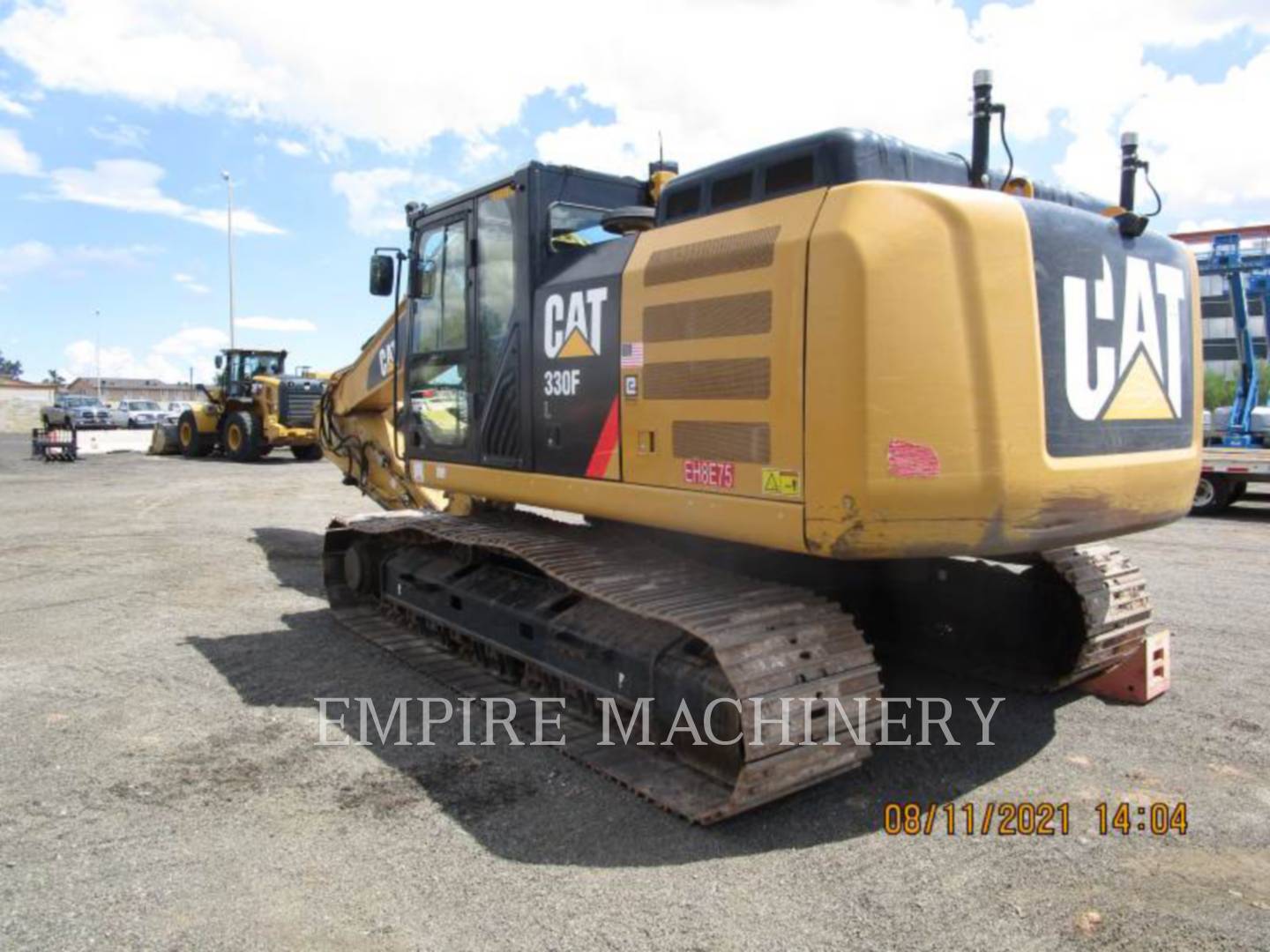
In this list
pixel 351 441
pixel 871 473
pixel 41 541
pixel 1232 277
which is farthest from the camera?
pixel 1232 277

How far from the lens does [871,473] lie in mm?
3439

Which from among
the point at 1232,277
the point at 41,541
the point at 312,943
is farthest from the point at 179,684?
the point at 1232,277

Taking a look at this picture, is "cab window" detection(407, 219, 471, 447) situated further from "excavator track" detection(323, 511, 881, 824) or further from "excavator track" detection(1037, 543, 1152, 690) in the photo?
"excavator track" detection(1037, 543, 1152, 690)

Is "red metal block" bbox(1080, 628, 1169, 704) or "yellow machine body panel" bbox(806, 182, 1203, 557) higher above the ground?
"yellow machine body panel" bbox(806, 182, 1203, 557)

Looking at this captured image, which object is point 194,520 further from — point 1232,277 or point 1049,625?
point 1232,277

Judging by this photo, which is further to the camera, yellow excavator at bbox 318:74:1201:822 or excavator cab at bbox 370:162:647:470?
excavator cab at bbox 370:162:647:470

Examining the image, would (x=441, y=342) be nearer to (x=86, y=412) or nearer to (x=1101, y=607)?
(x=1101, y=607)

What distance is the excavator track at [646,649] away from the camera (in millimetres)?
A: 3674

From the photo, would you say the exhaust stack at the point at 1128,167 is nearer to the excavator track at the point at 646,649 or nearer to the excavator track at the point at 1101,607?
the excavator track at the point at 1101,607

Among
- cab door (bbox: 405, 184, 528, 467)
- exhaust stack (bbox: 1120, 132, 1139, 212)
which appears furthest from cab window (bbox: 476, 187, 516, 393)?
exhaust stack (bbox: 1120, 132, 1139, 212)

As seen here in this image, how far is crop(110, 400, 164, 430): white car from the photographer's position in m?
49.8

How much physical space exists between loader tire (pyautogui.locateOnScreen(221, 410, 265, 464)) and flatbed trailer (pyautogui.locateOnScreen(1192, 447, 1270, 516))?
19.7 m

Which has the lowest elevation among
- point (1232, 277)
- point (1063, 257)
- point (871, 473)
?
point (871, 473)

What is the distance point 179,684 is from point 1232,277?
2071 centimetres
